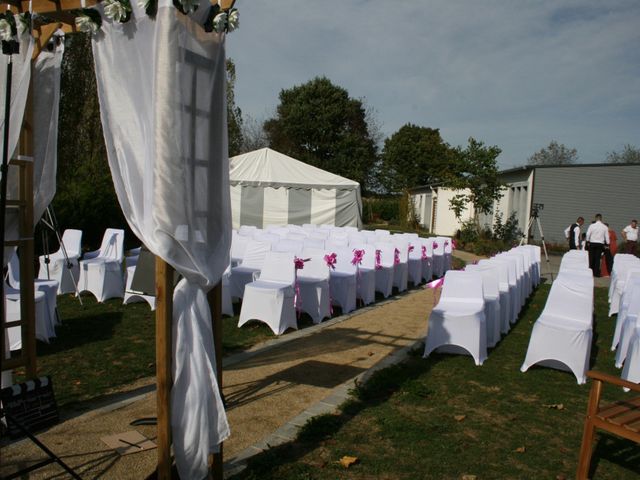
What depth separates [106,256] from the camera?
9.80 meters

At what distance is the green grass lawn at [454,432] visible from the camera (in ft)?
12.1

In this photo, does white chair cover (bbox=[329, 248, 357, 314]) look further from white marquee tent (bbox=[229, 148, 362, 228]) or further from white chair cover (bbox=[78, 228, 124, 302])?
white marquee tent (bbox=[229, 148, 362, 228])

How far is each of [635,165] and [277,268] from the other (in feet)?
63.3

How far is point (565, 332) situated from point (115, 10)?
17.4 ft

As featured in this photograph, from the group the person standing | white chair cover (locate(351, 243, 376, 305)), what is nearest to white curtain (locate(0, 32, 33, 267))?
white chair cover (locate(351, 243, 376, 305))

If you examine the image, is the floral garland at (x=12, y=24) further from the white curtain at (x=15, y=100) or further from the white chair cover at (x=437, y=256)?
the white chair cover at (x=437, y=256)

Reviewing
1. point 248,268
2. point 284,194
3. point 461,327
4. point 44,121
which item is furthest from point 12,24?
point 284,194

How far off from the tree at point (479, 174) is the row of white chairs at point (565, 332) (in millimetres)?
14869

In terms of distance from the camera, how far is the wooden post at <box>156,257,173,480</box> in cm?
305

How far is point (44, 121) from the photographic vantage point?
166 inches

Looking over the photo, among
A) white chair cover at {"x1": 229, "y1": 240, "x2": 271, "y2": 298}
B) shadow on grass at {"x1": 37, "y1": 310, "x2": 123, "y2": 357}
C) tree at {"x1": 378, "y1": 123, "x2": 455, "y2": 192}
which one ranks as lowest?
shadow on grass at {"x1": 37, "y1": 310, "x2": 123, "y2": 357}

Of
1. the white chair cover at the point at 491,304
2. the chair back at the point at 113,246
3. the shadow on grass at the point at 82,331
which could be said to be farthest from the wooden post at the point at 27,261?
the chair back at the point at 113,246

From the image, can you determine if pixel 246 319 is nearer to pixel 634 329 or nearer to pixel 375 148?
pixel 634 329

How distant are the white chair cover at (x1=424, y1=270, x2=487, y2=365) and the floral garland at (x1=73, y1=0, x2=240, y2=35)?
14.3 ft
